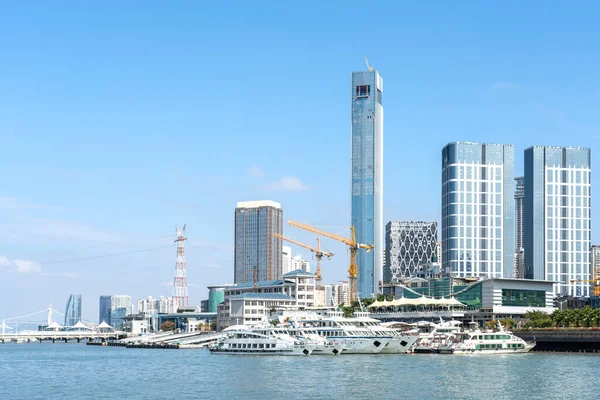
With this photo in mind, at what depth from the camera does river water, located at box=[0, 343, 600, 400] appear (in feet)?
304

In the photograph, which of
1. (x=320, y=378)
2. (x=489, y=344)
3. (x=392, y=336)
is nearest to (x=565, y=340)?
(x=489, y=344)

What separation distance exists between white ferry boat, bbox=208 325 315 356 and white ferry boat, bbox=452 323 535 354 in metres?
28.0

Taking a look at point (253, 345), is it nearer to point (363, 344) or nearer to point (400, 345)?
point (363, 344)

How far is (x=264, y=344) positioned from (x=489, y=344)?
3962cm

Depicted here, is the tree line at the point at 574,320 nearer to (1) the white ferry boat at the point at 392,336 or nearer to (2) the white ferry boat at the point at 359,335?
(1) the white ferry boat at the point at 392,336

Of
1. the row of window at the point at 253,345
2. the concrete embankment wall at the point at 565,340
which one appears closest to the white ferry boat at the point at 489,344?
the concrete embankment wall at the point at 565,340

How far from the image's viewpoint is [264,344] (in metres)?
153

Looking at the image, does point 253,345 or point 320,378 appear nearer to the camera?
point 320,378

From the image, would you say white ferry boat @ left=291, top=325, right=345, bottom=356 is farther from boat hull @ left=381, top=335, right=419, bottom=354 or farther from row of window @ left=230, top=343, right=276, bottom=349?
boat hull @ left=381, top=335, right=419, bottom=354

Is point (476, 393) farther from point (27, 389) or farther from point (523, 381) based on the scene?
point (27, 389)

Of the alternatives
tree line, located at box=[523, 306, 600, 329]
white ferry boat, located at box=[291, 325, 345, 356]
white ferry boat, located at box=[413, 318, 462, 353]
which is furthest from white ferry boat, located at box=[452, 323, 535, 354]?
tree line, located at box=[523, 306, 600, 329]

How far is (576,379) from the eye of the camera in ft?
346

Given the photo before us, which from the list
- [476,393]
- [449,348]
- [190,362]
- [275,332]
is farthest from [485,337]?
[476,393]

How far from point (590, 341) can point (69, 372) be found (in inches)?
3586
